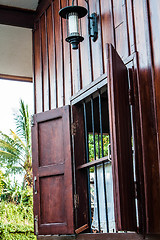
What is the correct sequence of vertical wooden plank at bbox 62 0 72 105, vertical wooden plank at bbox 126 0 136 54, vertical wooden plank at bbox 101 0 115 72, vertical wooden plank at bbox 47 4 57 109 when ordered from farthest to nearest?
vertical wooden plank at bbox 47 4 57 109 → vertical wooden plank at bbox 62 0 72 105 → vertical wooden plank at bbox 101 0 115 72 → vertical wooden plank at bbox 126 0 136 54

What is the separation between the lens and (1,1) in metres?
5.37

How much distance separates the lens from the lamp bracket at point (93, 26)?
3.84m

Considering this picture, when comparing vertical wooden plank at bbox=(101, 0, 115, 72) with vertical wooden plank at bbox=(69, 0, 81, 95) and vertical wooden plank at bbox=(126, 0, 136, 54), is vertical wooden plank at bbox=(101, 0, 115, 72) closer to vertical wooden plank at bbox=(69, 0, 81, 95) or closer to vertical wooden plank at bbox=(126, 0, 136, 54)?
vertical wooden plank at bbox=(126, 0, 136, 54)

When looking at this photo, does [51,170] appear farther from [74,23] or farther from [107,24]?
[107,24]

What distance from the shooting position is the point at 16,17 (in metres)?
5.48

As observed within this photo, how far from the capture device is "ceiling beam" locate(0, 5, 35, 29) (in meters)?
5.45

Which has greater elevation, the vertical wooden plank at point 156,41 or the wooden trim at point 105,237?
the vertical wooden plank at point 156,41

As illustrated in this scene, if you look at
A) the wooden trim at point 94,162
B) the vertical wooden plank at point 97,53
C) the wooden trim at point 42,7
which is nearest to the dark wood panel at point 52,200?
the wooden trim at point 94,162

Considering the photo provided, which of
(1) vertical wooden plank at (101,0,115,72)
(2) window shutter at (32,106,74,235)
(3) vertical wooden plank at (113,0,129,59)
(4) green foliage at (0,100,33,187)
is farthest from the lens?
(4) green foliage at (0,100,33,187)

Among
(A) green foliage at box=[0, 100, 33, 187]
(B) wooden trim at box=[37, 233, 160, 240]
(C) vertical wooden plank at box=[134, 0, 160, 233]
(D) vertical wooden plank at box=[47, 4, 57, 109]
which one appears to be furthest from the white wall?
(A) green foliage at box=[0, 100, 33, 187]

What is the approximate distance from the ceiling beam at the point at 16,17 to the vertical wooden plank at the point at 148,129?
261cm

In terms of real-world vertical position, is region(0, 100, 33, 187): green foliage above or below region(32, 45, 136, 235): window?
above

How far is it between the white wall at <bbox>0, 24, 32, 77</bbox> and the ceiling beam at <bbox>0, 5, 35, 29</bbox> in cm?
34

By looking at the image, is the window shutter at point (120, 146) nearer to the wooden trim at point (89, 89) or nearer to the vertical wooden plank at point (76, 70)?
the wooden trim at point (89, 89)
